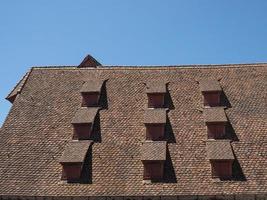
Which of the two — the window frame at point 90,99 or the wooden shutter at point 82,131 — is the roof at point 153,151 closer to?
the wooden shutter at point 82,131

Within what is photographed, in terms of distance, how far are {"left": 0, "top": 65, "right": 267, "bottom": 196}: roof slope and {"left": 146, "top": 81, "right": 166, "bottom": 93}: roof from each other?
0.50m

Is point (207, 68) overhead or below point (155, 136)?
overhead

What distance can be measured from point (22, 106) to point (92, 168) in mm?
7594

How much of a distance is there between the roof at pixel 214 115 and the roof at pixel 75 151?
7.06 meters

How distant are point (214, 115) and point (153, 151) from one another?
4.61 m

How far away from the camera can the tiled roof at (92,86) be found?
98.5 feet

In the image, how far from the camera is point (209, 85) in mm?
29859

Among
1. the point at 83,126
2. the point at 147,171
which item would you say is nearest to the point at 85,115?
the point at 83,126

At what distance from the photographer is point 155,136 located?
1043 inches

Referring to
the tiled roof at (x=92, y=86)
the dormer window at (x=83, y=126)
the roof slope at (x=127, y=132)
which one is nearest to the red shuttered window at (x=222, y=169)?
the roof slope at (x=127, y=132)

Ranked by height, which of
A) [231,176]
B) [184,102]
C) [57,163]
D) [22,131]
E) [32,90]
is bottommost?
[231,176]

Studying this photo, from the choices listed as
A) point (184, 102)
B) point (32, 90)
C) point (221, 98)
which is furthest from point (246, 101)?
point (32, 90)

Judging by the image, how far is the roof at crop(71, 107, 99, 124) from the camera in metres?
27.4

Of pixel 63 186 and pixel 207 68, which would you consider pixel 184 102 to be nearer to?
pixel 207 68
